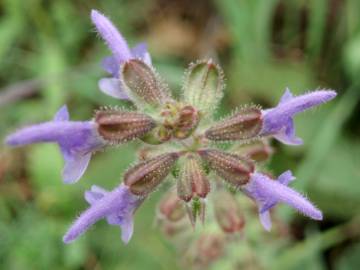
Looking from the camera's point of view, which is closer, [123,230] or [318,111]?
[123,230]

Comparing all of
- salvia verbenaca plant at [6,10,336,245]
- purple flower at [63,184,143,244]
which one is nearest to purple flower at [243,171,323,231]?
salvia verbenaca plant at [6,10,336,245]

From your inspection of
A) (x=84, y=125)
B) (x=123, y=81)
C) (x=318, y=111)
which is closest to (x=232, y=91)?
(x=318, y=111)

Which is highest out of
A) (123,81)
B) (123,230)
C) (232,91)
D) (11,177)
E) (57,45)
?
(57,45)

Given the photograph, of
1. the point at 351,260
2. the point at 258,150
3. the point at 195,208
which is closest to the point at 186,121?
the point at 195,208

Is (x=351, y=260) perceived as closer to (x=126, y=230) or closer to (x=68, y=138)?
(x=126, y=230)

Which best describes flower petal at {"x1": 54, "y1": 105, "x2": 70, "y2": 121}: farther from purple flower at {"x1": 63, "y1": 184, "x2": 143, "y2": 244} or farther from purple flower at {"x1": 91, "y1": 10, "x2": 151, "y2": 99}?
purple flower at {"x1": 91, "y1": 10, "x2": 151, "y2": 99}

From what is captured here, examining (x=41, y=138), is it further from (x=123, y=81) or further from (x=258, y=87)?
(x=258, y=87)
